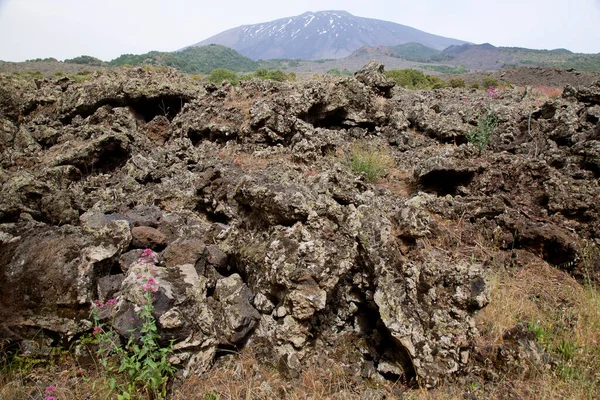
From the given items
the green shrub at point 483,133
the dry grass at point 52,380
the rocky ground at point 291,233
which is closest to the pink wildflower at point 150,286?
the rocky ground at point 291,233

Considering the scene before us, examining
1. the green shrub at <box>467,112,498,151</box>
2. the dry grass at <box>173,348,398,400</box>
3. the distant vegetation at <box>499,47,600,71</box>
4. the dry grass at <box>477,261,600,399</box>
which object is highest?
the distant vegetation at <box>499,47,600,71</box>

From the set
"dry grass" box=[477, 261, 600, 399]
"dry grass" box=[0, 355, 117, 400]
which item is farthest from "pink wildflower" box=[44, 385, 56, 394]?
"dry grass" box=[477, 261, 600, 399]

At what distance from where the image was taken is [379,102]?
8.62 meters

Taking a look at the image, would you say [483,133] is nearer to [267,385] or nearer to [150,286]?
[267,385]

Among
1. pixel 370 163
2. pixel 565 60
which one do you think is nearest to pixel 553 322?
pixel 370 163

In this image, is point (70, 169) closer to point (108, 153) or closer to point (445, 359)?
point (108, 153)

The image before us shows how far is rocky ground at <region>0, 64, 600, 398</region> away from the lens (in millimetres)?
2861

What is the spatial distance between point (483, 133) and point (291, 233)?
4.87m

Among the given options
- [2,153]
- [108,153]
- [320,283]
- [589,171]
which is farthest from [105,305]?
[589,171]

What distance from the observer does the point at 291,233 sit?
3.22 m

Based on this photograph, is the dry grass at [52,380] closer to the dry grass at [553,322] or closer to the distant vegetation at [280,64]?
the dry grass at [553,322]

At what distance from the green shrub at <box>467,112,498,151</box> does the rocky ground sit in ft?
0.68

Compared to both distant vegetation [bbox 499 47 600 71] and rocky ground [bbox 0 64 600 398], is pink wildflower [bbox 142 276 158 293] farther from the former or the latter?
distant vegetation [bbox 499 47 600 71]

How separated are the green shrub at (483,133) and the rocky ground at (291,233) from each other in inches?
8.2
